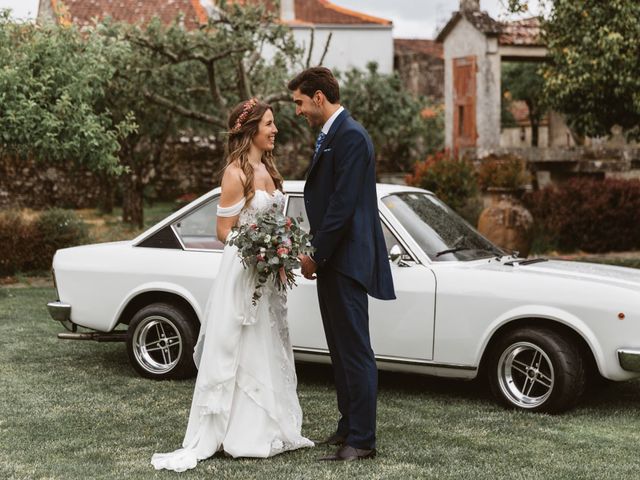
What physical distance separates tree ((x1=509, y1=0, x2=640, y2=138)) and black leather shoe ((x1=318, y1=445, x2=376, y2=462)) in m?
8.40

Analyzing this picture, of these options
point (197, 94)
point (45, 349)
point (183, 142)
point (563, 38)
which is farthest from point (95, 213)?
point (45, 349)

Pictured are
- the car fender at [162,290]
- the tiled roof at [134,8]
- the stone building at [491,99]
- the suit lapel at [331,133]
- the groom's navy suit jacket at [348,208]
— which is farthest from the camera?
the tiled roof at [134,8]

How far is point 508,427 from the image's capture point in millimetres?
6203

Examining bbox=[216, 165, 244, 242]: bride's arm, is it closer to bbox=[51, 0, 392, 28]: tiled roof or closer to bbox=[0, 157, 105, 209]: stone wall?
bbox=[0, 157, 105, 209]: stone wall

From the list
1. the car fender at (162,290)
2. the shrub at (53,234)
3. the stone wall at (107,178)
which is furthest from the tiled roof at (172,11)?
the car fender at (162,290)

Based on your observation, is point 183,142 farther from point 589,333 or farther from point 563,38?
point 589,333

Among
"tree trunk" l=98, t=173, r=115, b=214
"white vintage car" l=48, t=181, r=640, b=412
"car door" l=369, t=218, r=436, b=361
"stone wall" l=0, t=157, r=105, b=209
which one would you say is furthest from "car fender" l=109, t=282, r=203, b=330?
"stone wall" l=0, t=157, r=105, b=209

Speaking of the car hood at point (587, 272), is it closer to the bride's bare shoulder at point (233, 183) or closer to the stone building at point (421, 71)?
the bride's bare shoulder at point (233, 183)

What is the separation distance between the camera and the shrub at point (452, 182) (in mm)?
18156

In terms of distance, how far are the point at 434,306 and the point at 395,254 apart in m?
0.44

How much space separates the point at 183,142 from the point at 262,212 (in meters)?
27.8

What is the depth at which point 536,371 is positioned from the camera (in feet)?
21.4

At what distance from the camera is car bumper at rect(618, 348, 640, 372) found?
6137 mm

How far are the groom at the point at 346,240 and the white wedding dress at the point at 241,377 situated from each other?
1.21 feet
